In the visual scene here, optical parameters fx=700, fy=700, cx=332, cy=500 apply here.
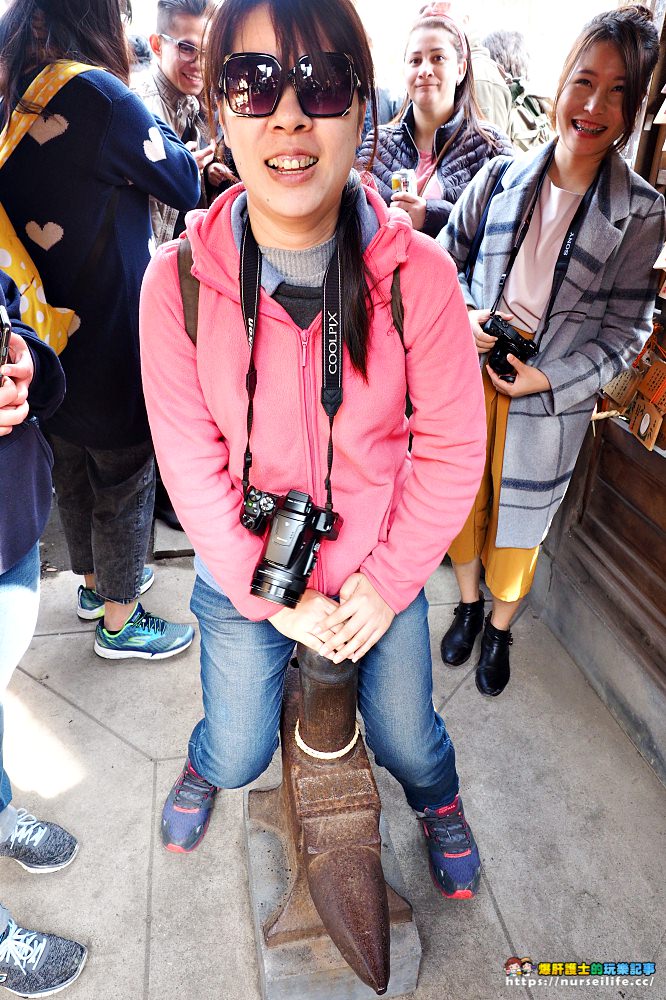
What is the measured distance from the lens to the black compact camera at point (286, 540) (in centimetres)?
144

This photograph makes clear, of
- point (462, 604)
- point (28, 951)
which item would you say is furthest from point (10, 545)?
point (462, 604)

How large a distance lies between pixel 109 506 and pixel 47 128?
117 centimetres

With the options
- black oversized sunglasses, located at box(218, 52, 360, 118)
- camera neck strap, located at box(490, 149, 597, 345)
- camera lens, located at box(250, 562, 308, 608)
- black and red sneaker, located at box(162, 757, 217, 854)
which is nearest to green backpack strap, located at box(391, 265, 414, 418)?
black oversized sunglasses, located at box(218, 52, 360, 118)

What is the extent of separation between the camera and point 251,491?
4.90 feet

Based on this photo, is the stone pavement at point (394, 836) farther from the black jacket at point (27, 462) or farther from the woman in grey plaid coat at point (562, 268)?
the black jacket at point (27, 462)

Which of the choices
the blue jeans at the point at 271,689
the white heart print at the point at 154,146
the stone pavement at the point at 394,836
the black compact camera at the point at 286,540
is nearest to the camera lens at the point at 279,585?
the black compact camera at the point at 286,540

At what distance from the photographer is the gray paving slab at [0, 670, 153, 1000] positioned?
1.84 meters

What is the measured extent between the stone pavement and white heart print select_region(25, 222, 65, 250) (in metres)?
1.57

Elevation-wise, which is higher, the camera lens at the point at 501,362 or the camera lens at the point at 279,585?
the camera lens at the point at 501,362

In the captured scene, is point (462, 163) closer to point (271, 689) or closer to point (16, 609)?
point (271, 689)

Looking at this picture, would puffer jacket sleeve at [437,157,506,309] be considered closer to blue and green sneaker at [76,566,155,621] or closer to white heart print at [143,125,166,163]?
white heart print at [143,125,166,163]

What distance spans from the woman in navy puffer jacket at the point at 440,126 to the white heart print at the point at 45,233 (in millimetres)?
1288

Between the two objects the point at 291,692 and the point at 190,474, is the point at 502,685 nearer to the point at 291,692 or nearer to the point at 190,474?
the point at 291,692

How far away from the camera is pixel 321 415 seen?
1.49m
